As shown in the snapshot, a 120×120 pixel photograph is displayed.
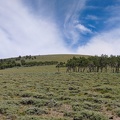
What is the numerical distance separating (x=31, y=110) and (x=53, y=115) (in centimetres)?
163

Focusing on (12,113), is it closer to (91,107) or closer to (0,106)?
(0,106)

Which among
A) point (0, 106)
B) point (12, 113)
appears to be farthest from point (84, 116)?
point (0, 106)

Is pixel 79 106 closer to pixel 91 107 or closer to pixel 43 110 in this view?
pixel 91 107

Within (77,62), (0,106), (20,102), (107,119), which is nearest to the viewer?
(107,119)

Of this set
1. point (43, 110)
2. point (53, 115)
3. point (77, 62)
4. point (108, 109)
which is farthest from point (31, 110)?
point (77, 62)

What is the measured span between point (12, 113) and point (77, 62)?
106 m

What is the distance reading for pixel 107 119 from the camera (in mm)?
11672

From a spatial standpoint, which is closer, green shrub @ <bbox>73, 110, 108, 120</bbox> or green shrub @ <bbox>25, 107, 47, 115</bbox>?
green shrub @ <bbox>73, 110, 108, 120</bbox>

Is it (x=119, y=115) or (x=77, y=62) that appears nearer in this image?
(x=119, y=115)

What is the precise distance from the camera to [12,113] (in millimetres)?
12594

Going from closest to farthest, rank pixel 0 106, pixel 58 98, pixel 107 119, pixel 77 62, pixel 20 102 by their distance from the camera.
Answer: pixel 107 119, pixel 0 106, pixel 20 102, pixel 58 98, pixel 77 62

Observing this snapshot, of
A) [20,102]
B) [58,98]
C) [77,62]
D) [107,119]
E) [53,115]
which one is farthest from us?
[77,62]

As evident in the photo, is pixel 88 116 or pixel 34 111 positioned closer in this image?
pixel 88 116

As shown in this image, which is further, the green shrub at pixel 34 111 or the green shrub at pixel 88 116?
the green shrub at pixel 34 111
